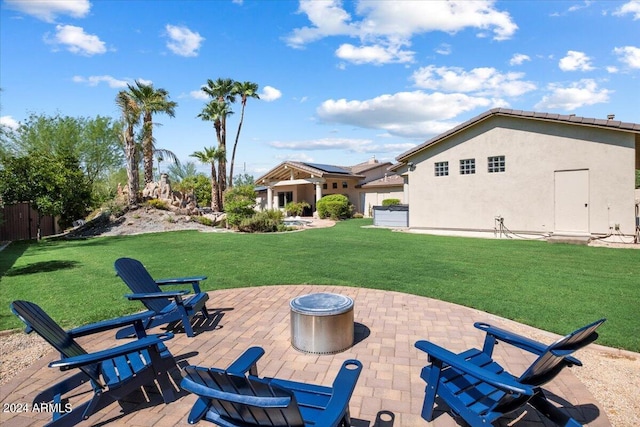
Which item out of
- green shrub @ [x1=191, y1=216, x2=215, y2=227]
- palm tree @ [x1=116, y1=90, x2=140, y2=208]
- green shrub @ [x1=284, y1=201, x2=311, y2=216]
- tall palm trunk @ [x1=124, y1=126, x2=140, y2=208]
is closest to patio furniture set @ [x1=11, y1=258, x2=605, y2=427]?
→ green shrub @ [x1=191, y1=216, x2=215, y2=227]

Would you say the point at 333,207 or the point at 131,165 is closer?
the point at 131,165

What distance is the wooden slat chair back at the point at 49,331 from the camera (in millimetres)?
2564

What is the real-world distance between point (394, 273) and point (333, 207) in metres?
18.1

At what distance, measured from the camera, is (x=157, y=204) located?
23578 millimetres

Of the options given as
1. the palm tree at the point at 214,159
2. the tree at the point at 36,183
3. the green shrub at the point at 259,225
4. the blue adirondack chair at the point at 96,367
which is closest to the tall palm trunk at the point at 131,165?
the tree at the point at 36,183

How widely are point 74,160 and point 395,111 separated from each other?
26974 mm

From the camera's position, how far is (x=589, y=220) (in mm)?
13719

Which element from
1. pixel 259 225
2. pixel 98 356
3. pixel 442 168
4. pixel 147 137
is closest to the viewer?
pixel 98 356

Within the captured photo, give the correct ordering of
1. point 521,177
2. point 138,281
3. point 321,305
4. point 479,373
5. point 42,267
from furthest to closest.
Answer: point 521,177 → point 42,267 → point 138,281 → point 321,305 → point 479,373

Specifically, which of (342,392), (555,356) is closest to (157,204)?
(342,392)

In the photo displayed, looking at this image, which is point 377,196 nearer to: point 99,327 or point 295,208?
point 295,208

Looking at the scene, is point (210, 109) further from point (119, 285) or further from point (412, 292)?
point (412, 292)

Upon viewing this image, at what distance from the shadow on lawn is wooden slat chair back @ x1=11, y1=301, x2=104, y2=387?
27.8 feet

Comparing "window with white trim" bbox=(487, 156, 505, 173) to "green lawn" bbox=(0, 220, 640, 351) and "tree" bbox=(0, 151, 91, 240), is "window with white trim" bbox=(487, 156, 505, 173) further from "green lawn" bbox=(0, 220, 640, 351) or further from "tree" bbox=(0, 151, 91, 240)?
"tree" bbox=(0, 151, 91, 240)
